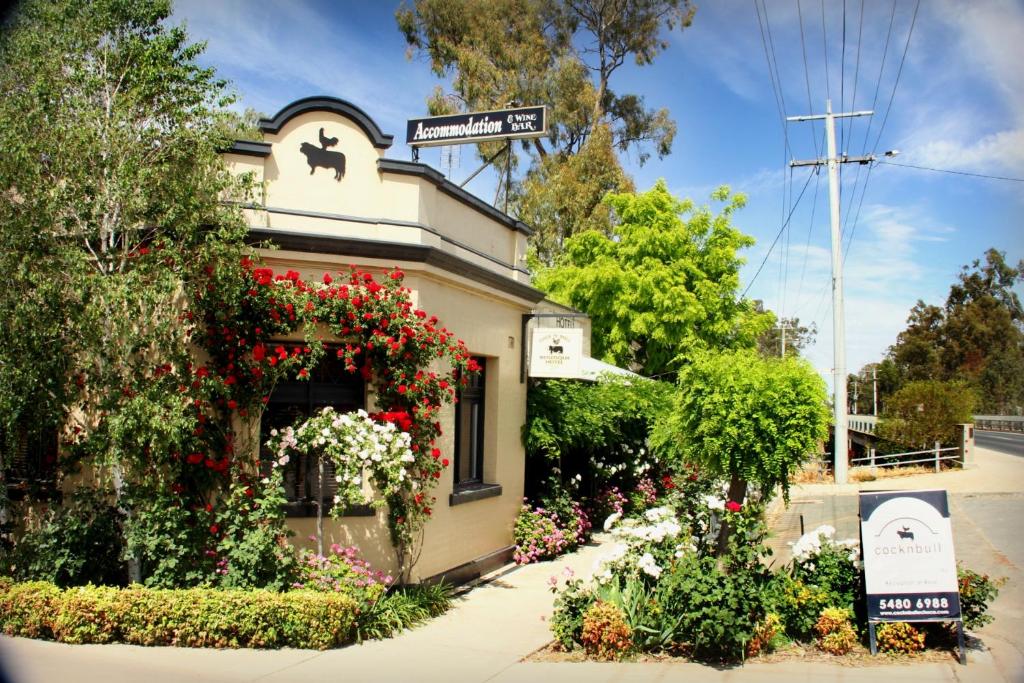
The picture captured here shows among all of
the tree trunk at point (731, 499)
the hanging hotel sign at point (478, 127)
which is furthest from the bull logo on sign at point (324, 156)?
the tree trunk at point (731, 499)

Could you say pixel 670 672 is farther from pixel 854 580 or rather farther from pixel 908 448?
→ pixel 908 448

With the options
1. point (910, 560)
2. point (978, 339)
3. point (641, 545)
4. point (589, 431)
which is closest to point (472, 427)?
point (589, 431)

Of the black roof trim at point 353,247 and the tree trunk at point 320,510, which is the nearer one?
the tree trunk at point 320,510

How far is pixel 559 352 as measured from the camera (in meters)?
11.8

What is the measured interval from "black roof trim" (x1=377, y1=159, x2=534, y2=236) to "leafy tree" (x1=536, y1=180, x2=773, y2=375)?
11.5m

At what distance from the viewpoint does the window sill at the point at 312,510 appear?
27.3 ft

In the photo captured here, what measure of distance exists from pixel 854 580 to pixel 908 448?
22.5 metres

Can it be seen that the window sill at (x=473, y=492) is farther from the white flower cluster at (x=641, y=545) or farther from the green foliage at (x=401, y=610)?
the white flower cluster at (x=641, y=545)

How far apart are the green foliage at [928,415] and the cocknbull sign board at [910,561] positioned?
22.0 m

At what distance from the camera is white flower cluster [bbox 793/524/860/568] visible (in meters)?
7.44

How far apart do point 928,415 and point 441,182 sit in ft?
74.8

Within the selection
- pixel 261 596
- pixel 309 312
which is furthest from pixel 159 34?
pixel 261 596

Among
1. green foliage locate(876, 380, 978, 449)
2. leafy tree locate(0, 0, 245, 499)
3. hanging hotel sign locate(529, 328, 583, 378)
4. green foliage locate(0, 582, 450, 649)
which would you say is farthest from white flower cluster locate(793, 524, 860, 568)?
green foliage locate(876, 380, 978, 449)

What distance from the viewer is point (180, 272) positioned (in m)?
7.41
